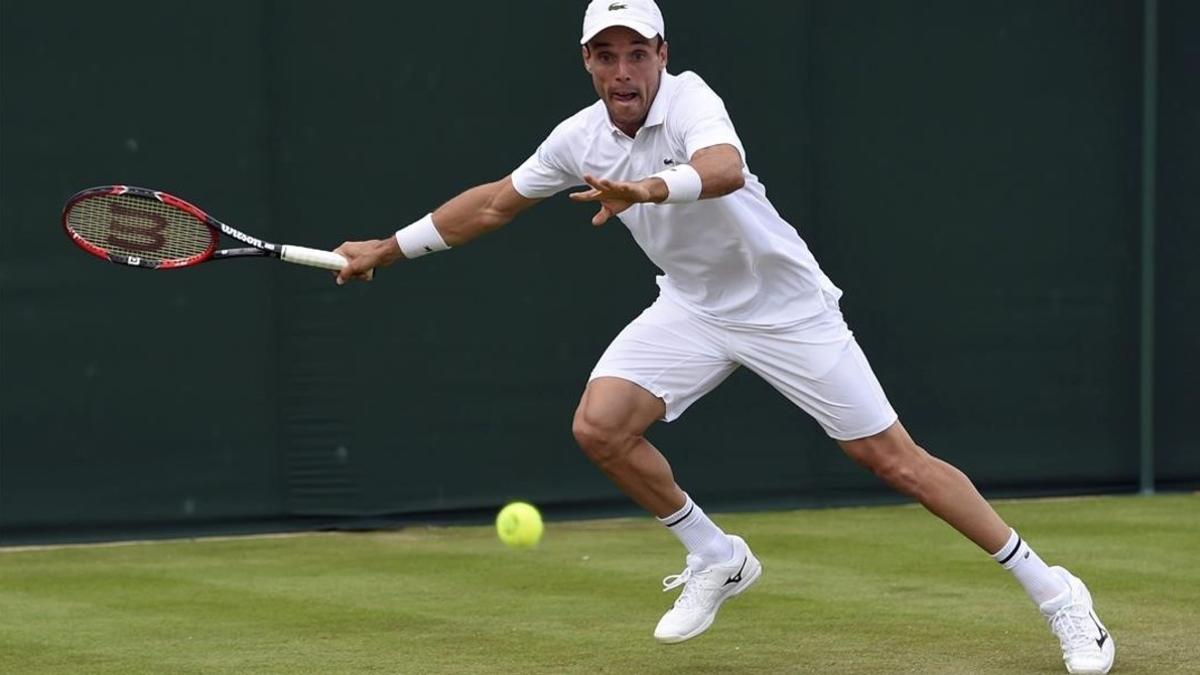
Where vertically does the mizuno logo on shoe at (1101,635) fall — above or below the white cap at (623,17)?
below

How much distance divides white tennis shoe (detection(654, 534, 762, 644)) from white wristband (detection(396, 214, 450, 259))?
114 centimetres

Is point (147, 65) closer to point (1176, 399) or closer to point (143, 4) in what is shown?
point (143, 4)

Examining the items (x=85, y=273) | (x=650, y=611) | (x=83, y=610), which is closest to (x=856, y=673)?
(x=650, y=611)

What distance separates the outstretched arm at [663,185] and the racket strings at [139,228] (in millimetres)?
1473

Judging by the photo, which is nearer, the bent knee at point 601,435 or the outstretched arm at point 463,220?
the bent knee at point 601,435

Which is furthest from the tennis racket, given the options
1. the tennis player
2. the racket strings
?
the tennis player

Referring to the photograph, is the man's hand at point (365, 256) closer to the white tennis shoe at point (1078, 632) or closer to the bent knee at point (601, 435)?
the bent knee at point (601, 435)

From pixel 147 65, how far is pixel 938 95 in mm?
3595

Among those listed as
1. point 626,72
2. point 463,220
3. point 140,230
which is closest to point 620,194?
point 626,72

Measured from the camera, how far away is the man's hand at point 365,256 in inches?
230

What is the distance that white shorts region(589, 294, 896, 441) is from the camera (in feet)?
18.3

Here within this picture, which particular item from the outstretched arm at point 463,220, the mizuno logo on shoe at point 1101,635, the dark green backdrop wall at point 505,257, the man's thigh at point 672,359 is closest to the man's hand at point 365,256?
the outstretched arm at point 463,220

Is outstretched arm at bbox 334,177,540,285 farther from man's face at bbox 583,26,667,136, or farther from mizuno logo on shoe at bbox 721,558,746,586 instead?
mizuno logo on shoe at bbox 721,558,746,586

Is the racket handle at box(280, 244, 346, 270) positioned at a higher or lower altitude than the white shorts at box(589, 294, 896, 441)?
higher
